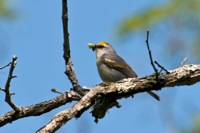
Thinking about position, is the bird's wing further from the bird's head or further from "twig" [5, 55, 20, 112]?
"twig" [5, 55, 20, 112]

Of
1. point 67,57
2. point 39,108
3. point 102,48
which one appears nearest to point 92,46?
point 102,48

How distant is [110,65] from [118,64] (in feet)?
0.69

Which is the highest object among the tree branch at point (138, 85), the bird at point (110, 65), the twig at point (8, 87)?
the bird at point (110, 65)

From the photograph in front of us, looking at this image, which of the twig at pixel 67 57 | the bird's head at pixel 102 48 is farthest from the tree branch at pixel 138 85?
the bird's head at pixel 102 48

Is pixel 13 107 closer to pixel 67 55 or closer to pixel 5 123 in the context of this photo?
pixel 5 123

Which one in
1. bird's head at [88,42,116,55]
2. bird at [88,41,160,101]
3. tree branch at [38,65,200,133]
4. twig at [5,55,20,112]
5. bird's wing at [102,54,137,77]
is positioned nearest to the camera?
twig at [5,55,20,112]

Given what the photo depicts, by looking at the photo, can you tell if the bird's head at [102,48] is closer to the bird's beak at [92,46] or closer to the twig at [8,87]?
the bird's beak at [92,46]

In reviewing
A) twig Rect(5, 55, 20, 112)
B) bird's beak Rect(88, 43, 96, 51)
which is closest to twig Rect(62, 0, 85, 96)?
twig Rect(5, 55, 20, 112)

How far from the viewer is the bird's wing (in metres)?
8.30

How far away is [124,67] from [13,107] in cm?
313

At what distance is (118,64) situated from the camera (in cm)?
871

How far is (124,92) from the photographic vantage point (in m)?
5.69

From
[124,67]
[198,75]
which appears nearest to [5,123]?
[198,75]

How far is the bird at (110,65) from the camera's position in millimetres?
8180
